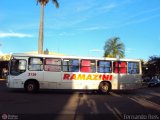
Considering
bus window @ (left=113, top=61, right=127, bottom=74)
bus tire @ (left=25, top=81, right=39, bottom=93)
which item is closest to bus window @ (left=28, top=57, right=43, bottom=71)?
bus tire @ (left=25, top=81, right=39, bottom=93)

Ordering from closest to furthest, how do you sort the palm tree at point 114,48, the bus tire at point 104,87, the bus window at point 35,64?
the bus window at point 35,64 → the bus tire at point 104,87 → the palm tree at point 114,48

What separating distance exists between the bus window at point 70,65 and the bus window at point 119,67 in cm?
306

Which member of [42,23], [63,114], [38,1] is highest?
[38,1]

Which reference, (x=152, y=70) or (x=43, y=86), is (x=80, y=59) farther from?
(x=152, y=70)

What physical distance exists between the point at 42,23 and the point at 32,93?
15.6 m

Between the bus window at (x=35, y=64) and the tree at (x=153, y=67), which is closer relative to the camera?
the bus window at (x=35, y=64)

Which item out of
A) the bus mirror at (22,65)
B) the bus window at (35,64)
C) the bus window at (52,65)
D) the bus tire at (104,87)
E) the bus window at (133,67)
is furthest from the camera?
the bus window at (133,67)

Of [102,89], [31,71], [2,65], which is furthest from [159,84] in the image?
[2,65]

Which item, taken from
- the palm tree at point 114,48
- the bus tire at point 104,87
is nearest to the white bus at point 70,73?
the bus tire at point 104,87

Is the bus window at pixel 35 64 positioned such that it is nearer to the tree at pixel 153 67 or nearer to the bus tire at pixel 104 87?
the bus tire at pixel 104 87

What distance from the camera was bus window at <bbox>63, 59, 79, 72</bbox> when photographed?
2769cm

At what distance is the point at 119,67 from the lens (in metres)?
29.0

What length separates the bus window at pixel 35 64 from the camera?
88.7 feet

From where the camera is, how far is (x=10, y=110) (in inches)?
607
